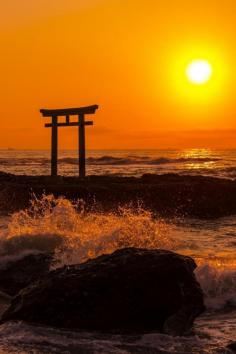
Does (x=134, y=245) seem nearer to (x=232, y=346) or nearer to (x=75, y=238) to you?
(x=75, y=238)

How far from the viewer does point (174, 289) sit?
623 cm

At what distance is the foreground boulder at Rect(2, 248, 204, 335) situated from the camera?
603cm

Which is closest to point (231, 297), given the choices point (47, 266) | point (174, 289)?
point (174, 289)

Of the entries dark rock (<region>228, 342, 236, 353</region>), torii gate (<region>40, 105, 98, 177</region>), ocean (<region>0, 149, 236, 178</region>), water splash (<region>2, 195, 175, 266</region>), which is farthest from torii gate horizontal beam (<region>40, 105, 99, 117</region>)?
dark rock (<region>228, 342, 236, 353</region>)

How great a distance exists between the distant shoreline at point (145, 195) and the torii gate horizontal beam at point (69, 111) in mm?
4479

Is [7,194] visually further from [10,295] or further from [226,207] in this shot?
[10,295]

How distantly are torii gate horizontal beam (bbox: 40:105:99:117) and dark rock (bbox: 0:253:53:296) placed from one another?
1594cm

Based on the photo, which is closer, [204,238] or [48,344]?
[48,344]

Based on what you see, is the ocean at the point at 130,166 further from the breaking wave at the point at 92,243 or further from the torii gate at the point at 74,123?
the breaking wave at the point at 92,243

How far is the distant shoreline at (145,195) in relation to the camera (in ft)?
61.9

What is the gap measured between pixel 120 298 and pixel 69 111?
1992 centimetres

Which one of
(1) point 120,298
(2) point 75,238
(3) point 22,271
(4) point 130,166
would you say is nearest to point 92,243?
(2) point 75,238

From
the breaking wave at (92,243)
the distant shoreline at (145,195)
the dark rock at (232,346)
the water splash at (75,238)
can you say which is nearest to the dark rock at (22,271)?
the breaking wave at (92,243)

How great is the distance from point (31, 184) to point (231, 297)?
14.6 meters
